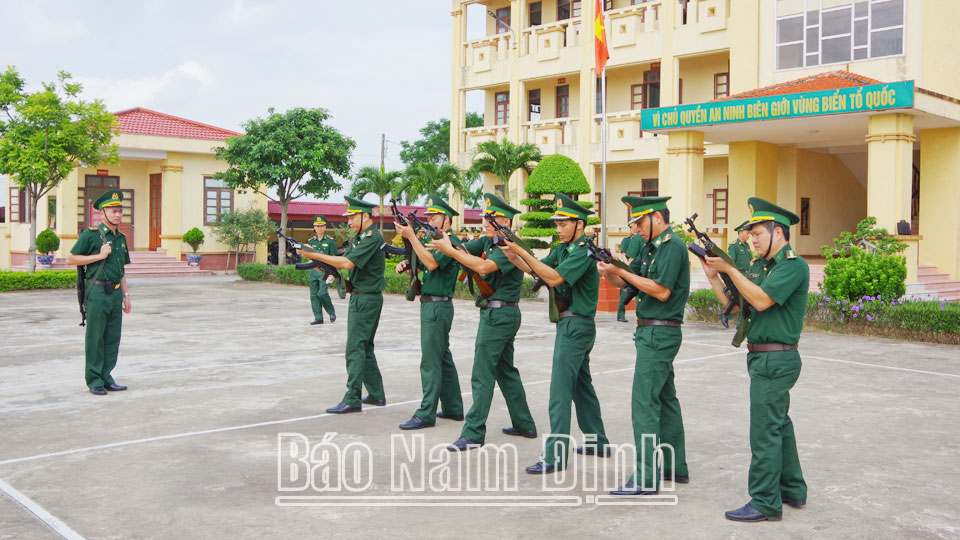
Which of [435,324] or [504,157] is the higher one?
[504,157]

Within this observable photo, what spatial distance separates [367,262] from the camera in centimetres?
732

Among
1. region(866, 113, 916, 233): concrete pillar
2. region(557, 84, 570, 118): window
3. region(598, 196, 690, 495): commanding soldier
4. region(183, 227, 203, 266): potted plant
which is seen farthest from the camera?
region(183, 227, 203, 266): potted plant

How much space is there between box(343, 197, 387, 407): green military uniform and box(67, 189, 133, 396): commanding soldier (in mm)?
2523

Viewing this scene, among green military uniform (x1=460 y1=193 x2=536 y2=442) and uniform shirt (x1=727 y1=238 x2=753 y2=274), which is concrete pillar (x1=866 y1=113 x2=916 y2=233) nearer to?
uniform shirt (x1=727 y1=238 x2=753 y2=274)

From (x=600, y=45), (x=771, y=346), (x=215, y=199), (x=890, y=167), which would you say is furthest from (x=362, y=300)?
(x=215, y=199)

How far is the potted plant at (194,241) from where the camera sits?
99.6ft

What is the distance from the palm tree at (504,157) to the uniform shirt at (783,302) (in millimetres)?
19599

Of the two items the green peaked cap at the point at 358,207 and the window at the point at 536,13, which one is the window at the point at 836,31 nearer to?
the window at the point at 536,13

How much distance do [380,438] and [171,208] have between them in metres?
26.9

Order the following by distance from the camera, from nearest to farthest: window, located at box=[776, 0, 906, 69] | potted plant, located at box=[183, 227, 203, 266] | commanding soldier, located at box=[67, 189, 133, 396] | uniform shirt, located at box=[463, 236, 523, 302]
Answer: uniform shirt, located at box=[463, 236, 523, 302], commanding soldier, located at box=[67, 189, 133, 396], window, located at box=[776, 0, 906, 69], potted plant, located at box=[183, 227, 203, 266]

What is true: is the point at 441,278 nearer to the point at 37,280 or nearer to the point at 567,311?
the point at 567,311

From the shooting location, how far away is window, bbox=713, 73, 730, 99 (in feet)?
80.5

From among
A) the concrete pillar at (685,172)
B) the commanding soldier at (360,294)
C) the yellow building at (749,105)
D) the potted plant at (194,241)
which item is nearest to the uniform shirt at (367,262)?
the commanding soldier at (360,294)

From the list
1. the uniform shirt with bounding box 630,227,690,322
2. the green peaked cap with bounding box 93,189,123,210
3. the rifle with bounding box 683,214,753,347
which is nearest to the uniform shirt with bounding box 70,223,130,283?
the green peaked cap with bounding box 93,189,123,210
